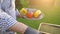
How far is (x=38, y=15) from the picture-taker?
1.13m

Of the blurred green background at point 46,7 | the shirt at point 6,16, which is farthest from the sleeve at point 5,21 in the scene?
the blurred green background at point 46,7

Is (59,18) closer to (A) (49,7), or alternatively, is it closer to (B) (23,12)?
(A) (49,7)

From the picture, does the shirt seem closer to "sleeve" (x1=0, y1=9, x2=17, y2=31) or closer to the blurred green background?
"sleeve" (x1=0, y1=9, x2=17, y2=31)

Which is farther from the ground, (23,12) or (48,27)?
(23,12)

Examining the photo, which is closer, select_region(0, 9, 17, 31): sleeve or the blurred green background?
select_region(0, 9, 17, 31): sleeve

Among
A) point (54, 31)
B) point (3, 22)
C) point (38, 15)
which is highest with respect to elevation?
point (3, 22)

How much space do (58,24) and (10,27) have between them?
0.68 meters

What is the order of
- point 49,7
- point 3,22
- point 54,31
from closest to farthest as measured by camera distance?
point 3,22, point 54,31, point 49,7

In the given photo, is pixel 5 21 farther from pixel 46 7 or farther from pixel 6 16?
pixel 46 7

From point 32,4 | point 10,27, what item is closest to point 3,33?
point 10,27

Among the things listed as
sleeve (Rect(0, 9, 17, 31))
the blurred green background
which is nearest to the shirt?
sleeve (Rect(0, 9, 17, 31))

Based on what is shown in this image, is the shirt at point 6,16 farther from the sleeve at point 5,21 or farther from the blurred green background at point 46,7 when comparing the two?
the blurred green background at point 46,7

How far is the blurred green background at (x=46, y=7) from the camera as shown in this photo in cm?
117

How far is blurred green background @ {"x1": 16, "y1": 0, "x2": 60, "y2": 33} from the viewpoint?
1172 millimetres
